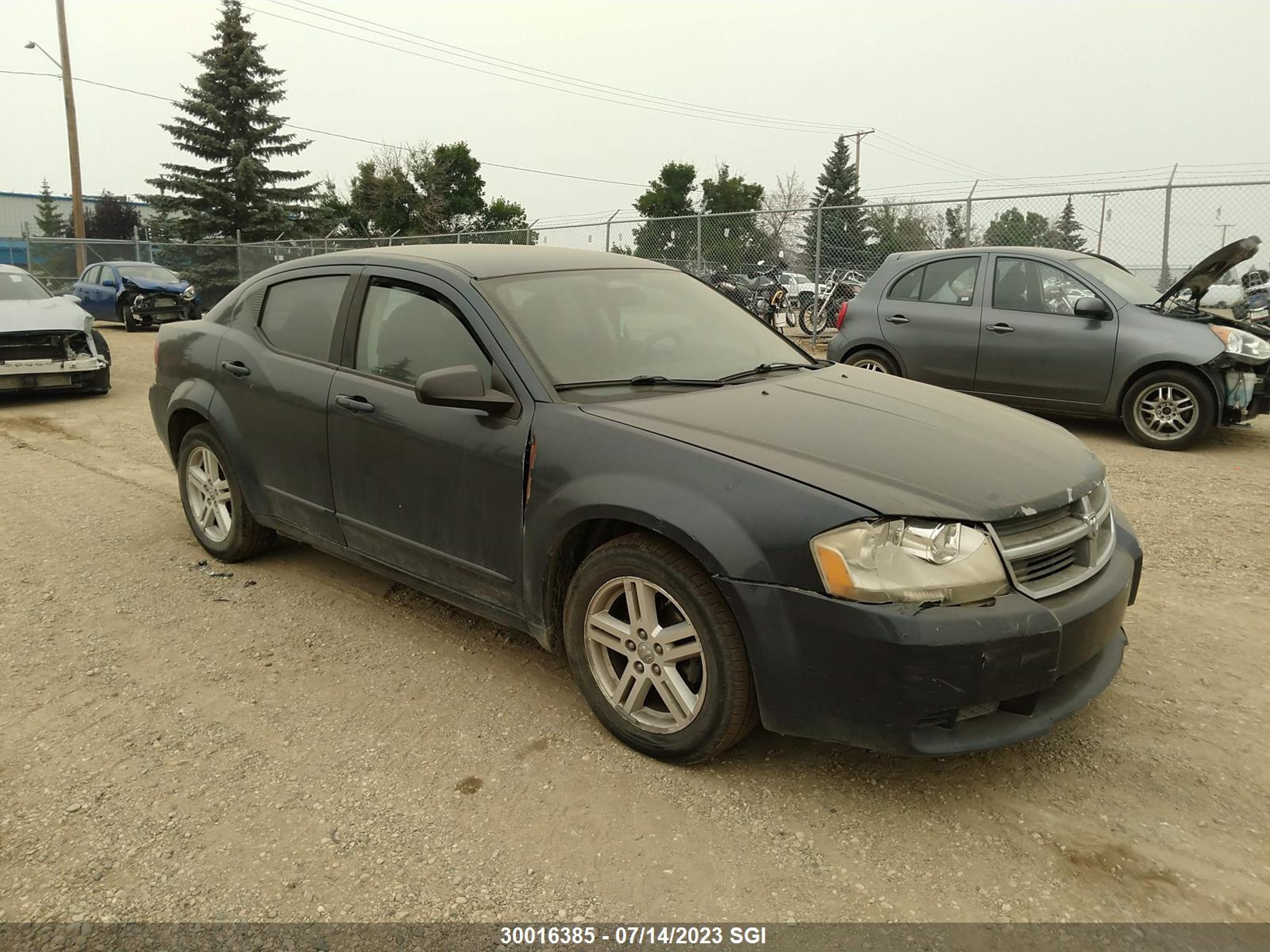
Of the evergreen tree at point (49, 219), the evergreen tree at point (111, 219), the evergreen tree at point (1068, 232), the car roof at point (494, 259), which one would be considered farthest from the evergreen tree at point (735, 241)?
the evergreen tree at point (49, 219)

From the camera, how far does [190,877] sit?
2.48 metres

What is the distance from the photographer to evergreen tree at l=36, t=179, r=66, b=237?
251 feet

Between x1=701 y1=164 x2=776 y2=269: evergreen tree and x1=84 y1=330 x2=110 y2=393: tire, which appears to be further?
x1=701 y1=164 x2=776 y2=269: evergreen tree

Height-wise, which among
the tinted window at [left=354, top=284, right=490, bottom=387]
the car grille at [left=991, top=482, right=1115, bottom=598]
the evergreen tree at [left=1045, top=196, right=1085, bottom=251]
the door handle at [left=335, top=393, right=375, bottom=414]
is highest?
the evergreen tree at [left=1045, top=196, right=1085, bottom=251]

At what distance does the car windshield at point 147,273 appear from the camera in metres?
20.4

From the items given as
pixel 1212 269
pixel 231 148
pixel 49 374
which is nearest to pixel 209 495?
pixel 49 374

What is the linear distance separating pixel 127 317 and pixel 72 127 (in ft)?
34.0

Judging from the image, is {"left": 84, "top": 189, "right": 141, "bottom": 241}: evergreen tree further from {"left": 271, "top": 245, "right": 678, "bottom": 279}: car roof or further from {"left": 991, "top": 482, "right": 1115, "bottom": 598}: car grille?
{"left": 991, "top": 482, "right": 1115, "bottom": 598}: car grille

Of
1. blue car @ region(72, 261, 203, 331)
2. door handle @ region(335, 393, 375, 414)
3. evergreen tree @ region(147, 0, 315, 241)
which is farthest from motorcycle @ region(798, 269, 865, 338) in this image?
evergreen tree @ region(147, 0, 315, 241)

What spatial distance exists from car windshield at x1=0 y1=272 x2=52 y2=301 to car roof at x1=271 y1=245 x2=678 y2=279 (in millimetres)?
8365

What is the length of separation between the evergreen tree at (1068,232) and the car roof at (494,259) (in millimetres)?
10160

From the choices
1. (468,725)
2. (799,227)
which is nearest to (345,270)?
(468,725)

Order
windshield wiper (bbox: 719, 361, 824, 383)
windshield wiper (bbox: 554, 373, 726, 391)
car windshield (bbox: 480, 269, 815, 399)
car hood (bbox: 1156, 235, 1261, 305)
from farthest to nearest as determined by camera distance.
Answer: car hood (bbox: 1156, 235, 1261, 305) → windshield wiper (bbox: 719, 361, 824, 383) → car windshield (bbox: 480, 269, 815, 399) → windshield wiper (bbox: 554, 373, 726, 391)

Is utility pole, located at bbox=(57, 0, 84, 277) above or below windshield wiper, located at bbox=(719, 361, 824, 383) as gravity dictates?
above
